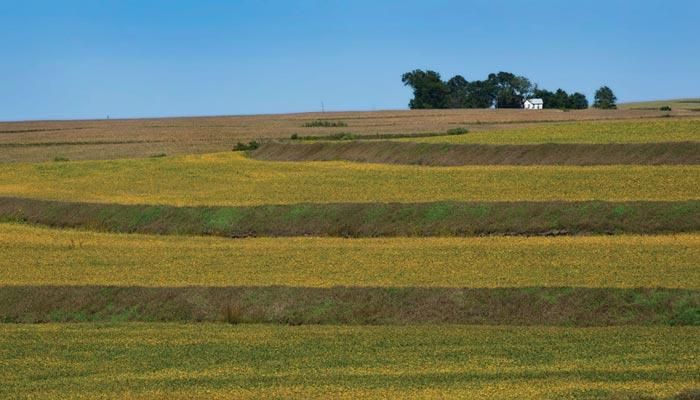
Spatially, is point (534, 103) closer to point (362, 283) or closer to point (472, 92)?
point (472, 92)

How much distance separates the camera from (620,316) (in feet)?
A: 85.0

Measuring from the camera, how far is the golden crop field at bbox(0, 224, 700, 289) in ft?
96.4

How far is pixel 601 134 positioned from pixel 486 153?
5768 mm

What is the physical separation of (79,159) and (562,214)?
42550 mm

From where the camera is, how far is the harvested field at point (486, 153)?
1953 inches

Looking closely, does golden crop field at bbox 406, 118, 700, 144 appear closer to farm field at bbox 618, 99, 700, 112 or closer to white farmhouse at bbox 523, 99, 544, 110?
farm field at bbox 618, 99, 700, 112

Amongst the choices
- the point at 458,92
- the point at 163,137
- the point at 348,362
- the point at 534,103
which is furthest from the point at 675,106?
the point at 348,362

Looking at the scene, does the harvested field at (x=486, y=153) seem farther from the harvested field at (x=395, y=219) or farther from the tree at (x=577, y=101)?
the tree at (x=577, y=101)

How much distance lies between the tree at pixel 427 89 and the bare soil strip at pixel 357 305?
14537 cm

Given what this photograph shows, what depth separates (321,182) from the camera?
5047 cm

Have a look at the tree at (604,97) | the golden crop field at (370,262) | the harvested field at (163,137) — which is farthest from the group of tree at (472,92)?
the golden crop field at (370,262)

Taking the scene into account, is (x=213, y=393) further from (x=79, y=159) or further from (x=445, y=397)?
(x=79, y=159)

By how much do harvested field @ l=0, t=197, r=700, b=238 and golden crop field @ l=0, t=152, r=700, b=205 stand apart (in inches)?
61.1

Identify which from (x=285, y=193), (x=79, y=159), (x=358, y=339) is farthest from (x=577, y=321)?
(x=79, y=159)
